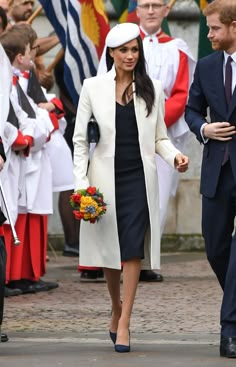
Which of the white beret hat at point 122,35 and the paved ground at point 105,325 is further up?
the white beret hat at point 122,35

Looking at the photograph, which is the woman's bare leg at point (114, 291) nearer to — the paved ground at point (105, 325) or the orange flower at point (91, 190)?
the paved ground at point (105, 325)

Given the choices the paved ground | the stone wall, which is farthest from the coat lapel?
the stone wall

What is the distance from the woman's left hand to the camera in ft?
26.1

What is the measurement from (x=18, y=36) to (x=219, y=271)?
126 inches

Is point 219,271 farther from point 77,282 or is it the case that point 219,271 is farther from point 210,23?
point 77,282

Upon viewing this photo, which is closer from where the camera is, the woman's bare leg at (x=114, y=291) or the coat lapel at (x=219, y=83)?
the coat lapel at (x=219, y=83)

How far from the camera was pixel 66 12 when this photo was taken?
1245 cm

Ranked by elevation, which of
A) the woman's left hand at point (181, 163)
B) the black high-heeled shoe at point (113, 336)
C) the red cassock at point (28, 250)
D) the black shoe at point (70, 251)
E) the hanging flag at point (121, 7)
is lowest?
the black shoe at point (70, 251)

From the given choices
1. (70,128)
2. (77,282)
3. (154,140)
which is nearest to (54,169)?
(77,282)

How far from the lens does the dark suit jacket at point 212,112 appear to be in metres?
7.88

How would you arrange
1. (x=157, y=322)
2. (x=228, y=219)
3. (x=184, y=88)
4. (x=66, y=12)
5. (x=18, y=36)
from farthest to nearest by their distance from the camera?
(x=66, y=12) < (x=184, y=88) < (x=18, y=36) < (x=157, y=322) < (x=228, y=219)

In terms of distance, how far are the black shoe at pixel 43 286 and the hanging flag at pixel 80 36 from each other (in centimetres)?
204

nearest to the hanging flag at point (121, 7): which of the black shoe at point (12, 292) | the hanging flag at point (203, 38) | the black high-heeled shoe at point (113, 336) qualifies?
the hanging flag at point (203, 38)

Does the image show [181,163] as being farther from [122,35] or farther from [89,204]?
[122,35]
